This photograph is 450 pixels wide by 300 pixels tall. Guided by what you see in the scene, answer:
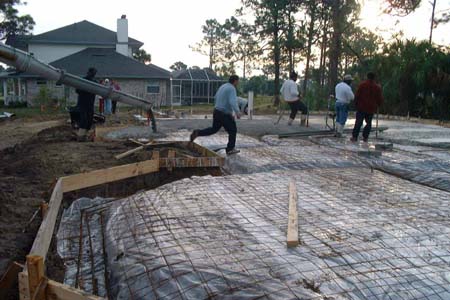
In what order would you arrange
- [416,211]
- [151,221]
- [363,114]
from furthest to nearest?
[363,114]
[416,211]
[151,221]

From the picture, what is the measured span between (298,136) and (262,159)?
9.75 ft

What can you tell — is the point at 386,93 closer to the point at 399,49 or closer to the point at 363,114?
the point at 399,49

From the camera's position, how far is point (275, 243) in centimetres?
328

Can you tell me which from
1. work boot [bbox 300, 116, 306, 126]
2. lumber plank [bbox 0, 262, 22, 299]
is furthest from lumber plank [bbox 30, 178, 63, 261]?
work boot [bbox 300, 116, 306, 126]

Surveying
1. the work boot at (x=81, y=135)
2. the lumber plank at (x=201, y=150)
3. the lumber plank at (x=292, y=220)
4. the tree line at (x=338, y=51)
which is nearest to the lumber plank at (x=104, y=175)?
the lumber plank at (x=201, y=150)

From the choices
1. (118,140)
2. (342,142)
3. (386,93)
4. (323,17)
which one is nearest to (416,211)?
(342,142)

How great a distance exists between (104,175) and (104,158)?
231 cm

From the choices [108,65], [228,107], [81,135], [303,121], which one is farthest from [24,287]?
[108,65]

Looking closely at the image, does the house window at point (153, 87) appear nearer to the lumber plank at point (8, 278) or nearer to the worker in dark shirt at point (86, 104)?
the worker in dark shirt at point (86, 104)

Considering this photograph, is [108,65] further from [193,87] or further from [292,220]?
[292,220]

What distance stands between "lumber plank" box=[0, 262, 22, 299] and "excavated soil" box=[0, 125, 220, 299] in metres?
0.09

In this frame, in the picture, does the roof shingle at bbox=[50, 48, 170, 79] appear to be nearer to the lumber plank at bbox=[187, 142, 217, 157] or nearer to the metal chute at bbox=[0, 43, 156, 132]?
the metal chute at bbox=[0, 43, 156, 132]

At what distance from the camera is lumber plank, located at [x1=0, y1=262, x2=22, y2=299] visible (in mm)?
3082

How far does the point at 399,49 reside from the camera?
60.2ft
